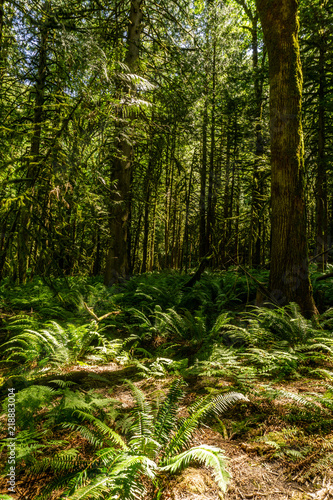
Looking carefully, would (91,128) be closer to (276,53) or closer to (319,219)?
(276,53)

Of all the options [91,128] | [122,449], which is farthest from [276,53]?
[122,449]

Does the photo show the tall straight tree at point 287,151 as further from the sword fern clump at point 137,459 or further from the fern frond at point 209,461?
the fern frond at point 209,461

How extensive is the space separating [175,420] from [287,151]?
14.1 ft

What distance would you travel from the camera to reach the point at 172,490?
158 cm

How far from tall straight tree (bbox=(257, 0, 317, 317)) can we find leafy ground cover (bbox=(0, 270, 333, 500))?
721mm

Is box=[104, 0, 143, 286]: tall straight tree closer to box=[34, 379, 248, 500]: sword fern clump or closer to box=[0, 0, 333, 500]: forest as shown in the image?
box=[0, 0, 333, 500]: forest

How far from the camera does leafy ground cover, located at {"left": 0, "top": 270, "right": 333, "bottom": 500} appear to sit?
5.19 feet

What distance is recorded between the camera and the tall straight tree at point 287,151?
14.4 ft

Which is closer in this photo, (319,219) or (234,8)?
(319,219)

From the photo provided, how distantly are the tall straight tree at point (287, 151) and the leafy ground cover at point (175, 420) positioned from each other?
2.37 feet

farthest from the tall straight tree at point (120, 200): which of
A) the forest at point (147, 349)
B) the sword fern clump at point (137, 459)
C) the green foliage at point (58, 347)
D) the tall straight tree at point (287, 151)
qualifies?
the sword fern clump at point (137, 459)

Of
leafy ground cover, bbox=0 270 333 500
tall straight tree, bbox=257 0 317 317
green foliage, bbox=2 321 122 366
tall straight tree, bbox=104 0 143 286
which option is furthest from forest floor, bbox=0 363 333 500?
tall straight tree, bbox=104 0 143 286

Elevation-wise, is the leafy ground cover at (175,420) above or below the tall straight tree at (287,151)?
below

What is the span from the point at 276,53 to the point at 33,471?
6141 millimetres
